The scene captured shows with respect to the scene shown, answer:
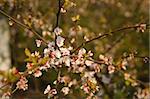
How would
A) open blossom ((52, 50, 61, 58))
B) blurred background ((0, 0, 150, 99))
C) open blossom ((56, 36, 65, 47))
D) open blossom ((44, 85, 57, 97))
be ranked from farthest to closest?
blurred background ((0, 0, 150, 99)) < open blossom ((44, 85, 57, 97)) < open blossom ((56, 36, 65, 47)) < open blossom ((52, 50, 61, 58))

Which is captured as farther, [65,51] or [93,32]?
[93,32]

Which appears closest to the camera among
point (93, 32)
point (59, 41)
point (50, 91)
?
point (59, 41)

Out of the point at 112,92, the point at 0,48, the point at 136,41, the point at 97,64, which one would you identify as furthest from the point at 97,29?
the point at 97,64

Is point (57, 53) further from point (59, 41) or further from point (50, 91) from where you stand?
point (50, 91)

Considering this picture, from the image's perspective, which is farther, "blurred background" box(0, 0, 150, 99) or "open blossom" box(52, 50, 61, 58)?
"blurred background" box(0, 0, 150, 99)

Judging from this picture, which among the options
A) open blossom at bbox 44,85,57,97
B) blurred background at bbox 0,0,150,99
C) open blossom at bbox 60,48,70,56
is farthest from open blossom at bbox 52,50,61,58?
blurred background at bbox 0,0,150,99

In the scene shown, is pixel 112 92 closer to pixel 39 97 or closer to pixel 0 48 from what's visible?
pixel 39 97

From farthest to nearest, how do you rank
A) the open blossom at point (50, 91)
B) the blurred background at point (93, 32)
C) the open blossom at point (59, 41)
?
1. the blurred background at point (93, 32)
2. the open blossom at point (50, 91)
3. the open blossom at point (59, 41)

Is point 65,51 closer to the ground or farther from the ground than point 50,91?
farther from the ground

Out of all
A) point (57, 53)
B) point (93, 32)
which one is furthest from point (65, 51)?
point (93, 32)

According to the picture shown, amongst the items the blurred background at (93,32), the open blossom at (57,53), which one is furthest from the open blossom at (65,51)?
the blurred background at (93,32)

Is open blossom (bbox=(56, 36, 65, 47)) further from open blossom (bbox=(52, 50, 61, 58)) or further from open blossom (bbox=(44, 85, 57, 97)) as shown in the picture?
open blossom (bbox=(44, 85, 57, 97))

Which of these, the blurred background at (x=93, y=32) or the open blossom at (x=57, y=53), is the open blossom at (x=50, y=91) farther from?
the blurred background at (x=93, y=32)

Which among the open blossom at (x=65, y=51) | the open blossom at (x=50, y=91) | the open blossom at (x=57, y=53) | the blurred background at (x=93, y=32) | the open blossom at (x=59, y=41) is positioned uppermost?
the blurred background at (x=93, y=32)
